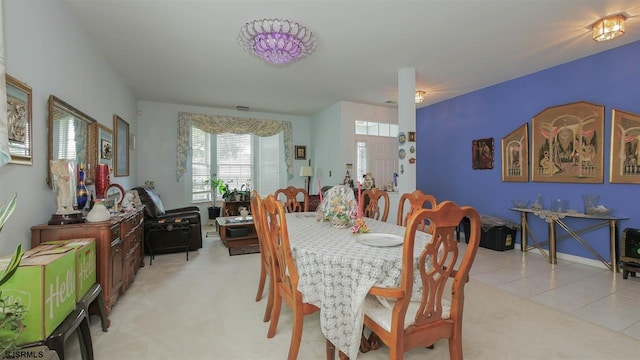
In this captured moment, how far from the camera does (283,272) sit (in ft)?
6.19

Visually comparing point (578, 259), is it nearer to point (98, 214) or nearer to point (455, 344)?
point (455, 344)

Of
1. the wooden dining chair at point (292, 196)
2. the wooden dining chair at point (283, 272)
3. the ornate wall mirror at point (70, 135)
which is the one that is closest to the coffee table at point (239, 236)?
the wooden dining chair at point (292, 196)

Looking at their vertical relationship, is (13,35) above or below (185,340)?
above

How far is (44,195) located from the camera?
2.22 meters

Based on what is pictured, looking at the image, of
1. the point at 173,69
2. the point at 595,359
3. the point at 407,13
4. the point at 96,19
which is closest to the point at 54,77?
the point at 96,19

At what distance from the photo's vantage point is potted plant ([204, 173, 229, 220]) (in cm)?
639

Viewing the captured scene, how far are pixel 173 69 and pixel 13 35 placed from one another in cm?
239

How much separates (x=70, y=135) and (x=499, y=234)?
17.8 feet

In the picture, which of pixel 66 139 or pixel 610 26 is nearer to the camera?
pixel 66 139

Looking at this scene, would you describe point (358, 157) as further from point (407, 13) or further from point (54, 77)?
point (54, 77)

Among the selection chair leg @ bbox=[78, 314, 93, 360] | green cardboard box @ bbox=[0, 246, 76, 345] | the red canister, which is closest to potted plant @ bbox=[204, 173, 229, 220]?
the red canister

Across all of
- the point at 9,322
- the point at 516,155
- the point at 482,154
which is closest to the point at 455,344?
the point at 9,322

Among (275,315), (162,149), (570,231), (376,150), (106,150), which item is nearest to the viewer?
(275,315)

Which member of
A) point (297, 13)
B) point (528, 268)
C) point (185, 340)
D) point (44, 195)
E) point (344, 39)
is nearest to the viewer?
point (185, 340)
